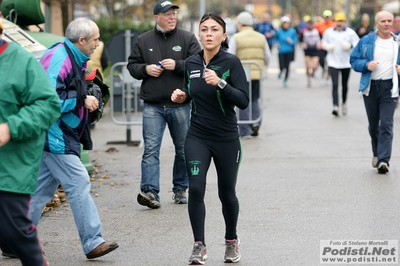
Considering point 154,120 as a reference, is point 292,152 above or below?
below

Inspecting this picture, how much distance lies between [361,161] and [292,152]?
4.21 feet

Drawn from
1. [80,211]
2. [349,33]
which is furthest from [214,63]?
[349,33]

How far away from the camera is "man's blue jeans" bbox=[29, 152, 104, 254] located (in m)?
6.00

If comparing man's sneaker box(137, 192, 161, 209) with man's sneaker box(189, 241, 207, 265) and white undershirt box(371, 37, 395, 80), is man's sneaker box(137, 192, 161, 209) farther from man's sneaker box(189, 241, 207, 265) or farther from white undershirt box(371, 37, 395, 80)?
white undershirt box(371, 37, 395, 80)

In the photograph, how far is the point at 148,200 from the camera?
26.6 ft

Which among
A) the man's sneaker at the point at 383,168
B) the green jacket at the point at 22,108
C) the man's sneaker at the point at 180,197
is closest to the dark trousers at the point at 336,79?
the man's sneaker at the point at 383,168

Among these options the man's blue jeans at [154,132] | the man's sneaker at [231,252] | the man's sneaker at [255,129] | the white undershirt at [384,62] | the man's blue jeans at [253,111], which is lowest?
the man's sneaker at [255,129]

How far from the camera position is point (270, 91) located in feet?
78.3

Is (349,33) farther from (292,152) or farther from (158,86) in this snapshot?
(158,86)

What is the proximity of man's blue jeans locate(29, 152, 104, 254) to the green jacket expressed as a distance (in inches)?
48.3

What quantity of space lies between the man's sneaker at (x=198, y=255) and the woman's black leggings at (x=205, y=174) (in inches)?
1.7

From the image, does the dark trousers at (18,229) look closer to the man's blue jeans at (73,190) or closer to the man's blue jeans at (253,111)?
the man's blue jeans at (73,190)

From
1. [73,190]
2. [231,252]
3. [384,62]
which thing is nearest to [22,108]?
[73,190]

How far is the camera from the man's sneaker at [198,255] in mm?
6008
